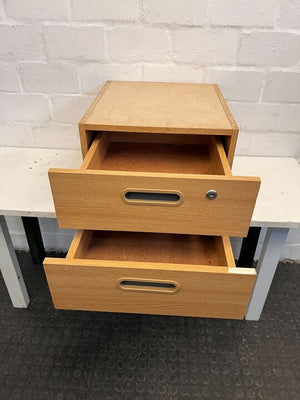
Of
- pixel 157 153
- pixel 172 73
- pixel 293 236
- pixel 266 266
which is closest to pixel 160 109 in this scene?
pixel 157 153

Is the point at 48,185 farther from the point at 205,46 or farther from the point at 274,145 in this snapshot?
the point at 274,145

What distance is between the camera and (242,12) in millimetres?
891

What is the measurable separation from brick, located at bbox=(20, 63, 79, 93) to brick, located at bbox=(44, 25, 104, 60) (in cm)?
4

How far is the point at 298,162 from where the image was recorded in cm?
114

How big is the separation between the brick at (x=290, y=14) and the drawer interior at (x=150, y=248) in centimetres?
66

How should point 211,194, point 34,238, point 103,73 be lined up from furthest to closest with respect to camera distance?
point 34,238 < point 103,73 < point 211,194

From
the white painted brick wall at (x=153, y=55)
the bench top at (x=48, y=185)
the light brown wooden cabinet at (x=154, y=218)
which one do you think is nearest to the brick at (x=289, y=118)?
the white painted brick wall at (x=153, y=55)

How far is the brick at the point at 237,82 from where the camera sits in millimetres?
984

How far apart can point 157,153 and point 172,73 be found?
281 millimetres

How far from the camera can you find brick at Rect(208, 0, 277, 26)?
2.88ft

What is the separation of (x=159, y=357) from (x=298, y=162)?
2.78 feet

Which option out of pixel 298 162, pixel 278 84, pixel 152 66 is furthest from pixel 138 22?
pixel 298 162

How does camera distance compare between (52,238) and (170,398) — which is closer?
(170,398)

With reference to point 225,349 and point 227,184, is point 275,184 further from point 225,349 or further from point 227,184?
point 225,349
